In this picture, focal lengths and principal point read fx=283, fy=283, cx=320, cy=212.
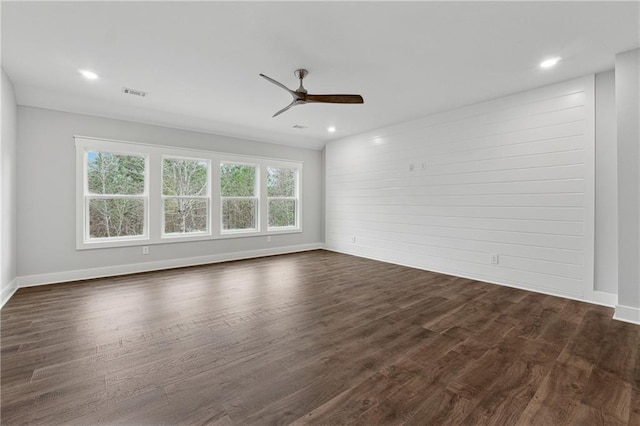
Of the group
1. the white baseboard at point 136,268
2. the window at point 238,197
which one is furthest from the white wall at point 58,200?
the window at point 238,197

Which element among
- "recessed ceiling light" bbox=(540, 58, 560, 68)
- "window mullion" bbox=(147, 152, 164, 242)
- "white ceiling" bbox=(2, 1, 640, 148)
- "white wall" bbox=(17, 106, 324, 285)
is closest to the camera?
"white ceiling" bbox=(2, 1, 640, 148)

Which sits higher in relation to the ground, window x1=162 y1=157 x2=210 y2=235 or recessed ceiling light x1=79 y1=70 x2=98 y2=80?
recessed ceiling light x1=79 y1=70 x2=98 y2=80

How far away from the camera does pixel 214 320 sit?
288 centimetres

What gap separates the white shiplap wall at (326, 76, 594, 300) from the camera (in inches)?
138

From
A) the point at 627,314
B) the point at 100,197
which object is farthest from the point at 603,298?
the point at 100,197

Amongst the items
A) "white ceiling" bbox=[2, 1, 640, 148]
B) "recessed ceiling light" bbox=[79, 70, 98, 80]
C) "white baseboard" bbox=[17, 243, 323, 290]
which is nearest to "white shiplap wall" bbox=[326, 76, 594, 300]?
"white ceiling" bbox=[2, 1, 640, 148]

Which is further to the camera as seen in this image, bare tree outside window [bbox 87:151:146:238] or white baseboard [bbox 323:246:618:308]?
bare tree outside window [bbox 87:151:146:238]

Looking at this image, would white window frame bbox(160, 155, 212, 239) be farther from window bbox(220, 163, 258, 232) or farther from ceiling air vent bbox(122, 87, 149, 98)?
ceiling air vent bbox(122, 87, 149, 98)

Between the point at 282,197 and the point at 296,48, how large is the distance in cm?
426

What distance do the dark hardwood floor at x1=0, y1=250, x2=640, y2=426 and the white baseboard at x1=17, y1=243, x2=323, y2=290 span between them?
0.36 meters

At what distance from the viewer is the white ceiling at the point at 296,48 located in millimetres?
2293

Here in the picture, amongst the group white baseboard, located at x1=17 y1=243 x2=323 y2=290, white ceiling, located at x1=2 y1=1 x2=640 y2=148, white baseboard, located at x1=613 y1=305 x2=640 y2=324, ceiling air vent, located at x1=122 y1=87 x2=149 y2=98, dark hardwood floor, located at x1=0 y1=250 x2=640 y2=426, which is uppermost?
ceiling air vent, located at x1=122 y1=87 x2=149 y2=98

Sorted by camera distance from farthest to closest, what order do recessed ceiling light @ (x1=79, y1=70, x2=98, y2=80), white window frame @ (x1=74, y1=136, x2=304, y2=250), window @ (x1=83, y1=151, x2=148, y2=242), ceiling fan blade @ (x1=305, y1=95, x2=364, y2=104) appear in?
window @ (x1=83, y1=151, x2=148, y2=242), white window frame @ (x1=74, y1=136, x2=304, y2=250), recessed ceiling light @ (x1=79, y1=70, x2=98, y2=80), ceiling fan blade @ (x1=305, y1=95, x2=364, y2=104)

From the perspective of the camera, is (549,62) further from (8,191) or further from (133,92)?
(8,191)
